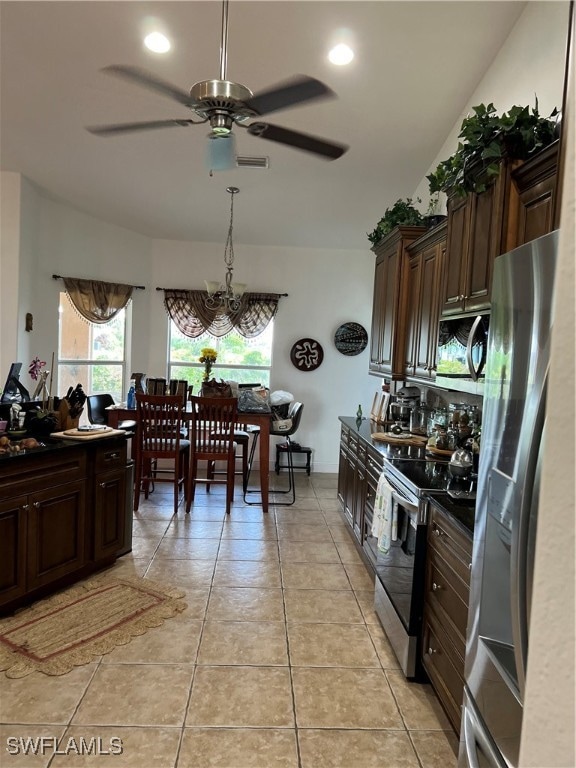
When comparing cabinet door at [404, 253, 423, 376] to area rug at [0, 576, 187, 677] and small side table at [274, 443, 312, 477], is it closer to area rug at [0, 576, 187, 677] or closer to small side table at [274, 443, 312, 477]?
area rug at [0, 576, 187, 677]

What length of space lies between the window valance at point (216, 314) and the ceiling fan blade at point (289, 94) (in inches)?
171

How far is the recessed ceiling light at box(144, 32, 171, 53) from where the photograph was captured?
108 inches

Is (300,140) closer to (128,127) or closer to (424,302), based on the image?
(128,127)

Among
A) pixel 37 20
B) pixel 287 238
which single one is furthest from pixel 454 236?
pixel 287 238

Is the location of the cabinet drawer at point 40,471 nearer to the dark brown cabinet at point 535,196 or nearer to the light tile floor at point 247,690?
the light tile floor at point 247,690

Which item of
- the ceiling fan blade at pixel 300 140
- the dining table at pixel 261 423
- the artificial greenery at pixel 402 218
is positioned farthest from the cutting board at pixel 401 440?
the ceiling fan blade at pixel 300 140

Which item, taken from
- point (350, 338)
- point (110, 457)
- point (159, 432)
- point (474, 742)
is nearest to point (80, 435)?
point (110, 457)

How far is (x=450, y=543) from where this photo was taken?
2.02 meters

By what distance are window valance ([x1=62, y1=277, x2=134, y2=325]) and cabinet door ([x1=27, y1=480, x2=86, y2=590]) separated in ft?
10.2

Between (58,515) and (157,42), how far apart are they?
2.73 m

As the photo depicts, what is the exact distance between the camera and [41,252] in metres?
Answer: 5.14

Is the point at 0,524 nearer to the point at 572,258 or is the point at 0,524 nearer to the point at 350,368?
the point at 572,258

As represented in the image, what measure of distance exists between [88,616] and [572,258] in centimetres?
304
